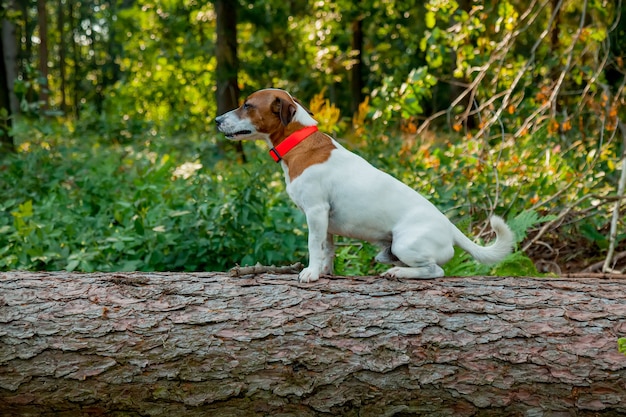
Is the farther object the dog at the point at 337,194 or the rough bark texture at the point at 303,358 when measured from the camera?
the dog at the point at 337,194

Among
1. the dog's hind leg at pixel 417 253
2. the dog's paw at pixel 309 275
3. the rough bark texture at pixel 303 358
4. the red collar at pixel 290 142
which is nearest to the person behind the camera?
the rough bark texture at pixel 303 358

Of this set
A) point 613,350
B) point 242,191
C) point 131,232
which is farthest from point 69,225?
point 613,350

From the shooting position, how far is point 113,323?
3.08 metres

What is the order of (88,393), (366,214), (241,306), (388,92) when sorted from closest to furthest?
(88,393) → (241,306) → (366,214) → (388,92)

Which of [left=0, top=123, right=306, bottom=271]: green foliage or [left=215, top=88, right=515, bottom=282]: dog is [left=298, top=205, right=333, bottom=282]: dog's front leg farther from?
[left=0, top=123, right=306, bottom=271]: green foliage

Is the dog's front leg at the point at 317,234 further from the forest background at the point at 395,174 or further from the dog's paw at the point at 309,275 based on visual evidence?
the forest background at the point at 395,174

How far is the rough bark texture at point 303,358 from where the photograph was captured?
2.94 m

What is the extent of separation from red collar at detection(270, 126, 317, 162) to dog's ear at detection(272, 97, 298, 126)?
0.32ft

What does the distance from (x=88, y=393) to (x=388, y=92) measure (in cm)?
437

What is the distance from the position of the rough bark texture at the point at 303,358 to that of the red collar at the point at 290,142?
35.1 inches

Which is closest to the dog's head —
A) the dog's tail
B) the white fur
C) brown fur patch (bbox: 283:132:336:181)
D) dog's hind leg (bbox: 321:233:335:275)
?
brown fur patch (bbox: 283:132:336:181)

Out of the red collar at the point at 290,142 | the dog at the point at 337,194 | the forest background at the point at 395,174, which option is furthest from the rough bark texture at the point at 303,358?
the forest background at the point at 395,174

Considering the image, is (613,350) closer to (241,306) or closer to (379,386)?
(379,386)

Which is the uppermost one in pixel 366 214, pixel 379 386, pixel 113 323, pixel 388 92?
pixel 388 92
